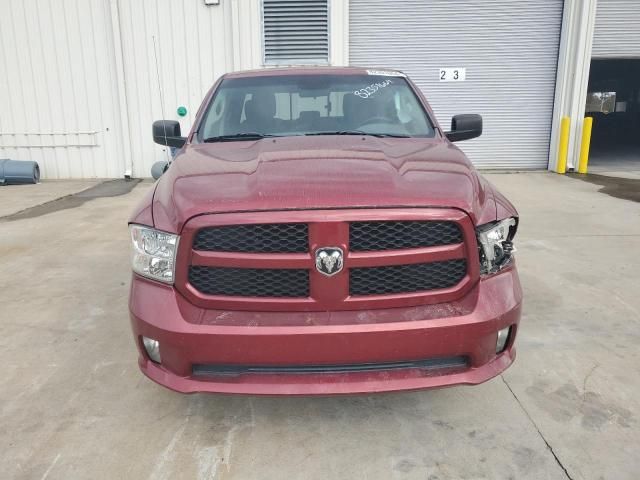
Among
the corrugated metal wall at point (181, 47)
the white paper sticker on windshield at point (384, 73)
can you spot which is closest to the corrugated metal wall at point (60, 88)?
the corrugated metal wall at point (181, 47)

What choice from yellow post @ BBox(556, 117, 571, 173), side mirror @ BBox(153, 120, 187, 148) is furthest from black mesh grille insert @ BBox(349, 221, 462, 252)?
yellow post @ BBox(556, 117, 571, 173)

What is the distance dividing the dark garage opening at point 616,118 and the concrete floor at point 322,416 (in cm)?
1018

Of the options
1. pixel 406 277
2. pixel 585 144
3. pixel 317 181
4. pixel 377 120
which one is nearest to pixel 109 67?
pixel 377 120

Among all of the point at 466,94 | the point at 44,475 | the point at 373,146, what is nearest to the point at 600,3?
the point at 466,94

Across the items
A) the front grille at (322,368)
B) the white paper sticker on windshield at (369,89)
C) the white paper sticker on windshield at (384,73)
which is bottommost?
the front grille at (322,368)

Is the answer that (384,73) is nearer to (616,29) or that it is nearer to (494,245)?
(494,245)

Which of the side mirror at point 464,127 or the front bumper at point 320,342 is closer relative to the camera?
the front bumper at point 320,342

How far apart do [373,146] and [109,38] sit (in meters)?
9.45

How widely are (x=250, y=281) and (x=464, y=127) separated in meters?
2.41

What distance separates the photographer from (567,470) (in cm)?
218

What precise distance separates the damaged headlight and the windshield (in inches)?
45.4

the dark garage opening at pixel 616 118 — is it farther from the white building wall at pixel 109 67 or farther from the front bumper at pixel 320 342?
the front bumper at pixel 320 342

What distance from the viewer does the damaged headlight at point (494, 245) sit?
→ 2.25 m

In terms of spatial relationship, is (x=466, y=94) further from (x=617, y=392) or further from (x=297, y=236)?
(x=297, y=236)
